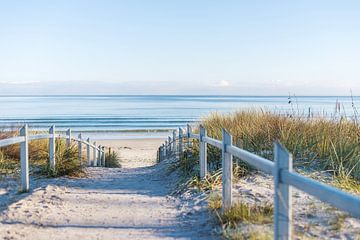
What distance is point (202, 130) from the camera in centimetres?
897

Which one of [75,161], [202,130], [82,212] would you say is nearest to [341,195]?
[82,212]

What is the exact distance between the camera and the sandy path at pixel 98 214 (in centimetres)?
622

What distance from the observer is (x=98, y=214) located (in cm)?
732

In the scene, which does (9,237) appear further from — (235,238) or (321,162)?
(321,162)

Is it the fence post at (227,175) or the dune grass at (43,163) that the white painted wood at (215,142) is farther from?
the dune grass at (43,163)

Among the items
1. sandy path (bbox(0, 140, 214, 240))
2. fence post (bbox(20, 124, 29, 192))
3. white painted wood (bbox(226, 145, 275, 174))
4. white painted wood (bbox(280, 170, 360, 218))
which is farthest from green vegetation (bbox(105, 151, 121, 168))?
white painted wood (bbox(280, 170, 360, 218))

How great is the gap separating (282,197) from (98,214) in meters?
3.81

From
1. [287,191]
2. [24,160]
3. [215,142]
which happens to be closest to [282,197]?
[287,191]

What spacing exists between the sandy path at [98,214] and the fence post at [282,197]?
191 centimetres

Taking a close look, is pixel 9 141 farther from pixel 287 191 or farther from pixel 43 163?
pixel 287 191

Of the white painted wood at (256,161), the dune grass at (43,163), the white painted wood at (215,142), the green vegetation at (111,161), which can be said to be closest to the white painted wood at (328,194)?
the white painted wood at (256,161)

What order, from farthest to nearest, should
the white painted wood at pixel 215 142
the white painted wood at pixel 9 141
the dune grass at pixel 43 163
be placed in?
the dune grass at pixel 43 163 → the white painted wood at pixel 9 141 → the white painted wood at pixel 215 142

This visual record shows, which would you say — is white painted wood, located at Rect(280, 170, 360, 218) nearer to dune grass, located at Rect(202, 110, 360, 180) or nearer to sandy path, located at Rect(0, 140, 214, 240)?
sandy path, located at Rect(0, 140, 214, 240)

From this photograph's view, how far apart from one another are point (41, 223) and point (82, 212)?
90 cm
